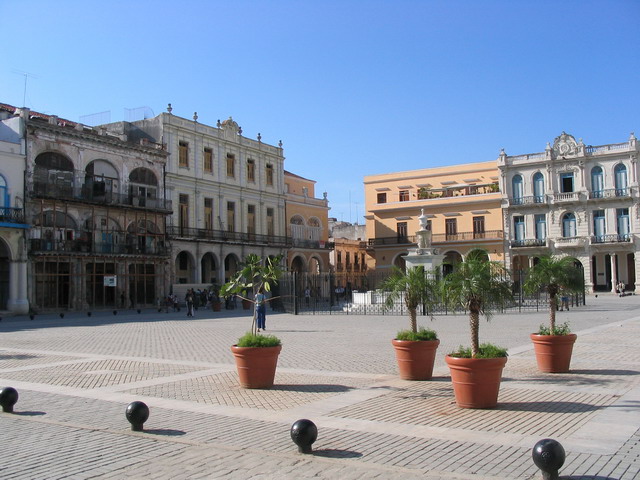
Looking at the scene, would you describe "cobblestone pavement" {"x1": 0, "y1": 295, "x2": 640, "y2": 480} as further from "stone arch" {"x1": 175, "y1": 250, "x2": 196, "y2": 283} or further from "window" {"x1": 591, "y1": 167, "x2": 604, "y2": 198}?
"window" {"x1": 591, "y1": 167, "x2": 604, "y2": 198}

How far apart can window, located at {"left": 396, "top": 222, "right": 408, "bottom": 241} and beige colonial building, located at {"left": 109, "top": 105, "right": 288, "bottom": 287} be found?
1134cm

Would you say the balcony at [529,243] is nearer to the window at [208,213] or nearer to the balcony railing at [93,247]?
the window at [208,213]

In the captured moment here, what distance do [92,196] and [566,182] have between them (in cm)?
3807

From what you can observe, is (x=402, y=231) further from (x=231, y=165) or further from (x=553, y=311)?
(x=553, y=311)

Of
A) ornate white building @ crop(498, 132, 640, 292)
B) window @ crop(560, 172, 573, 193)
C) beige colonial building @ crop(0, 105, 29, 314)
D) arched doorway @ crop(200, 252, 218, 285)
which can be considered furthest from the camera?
window @ crop(560, 172, 573, 193)

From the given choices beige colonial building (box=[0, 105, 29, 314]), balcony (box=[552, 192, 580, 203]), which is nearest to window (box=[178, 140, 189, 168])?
beige colonial building (box=[0, 105, 29, 314])

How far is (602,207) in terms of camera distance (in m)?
52.9

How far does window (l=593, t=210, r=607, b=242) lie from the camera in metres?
52.9

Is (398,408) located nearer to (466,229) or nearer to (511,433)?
(511,433)

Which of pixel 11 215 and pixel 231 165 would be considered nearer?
pixel 11 215

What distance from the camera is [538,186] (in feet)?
183

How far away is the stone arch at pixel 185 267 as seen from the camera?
4653 cm

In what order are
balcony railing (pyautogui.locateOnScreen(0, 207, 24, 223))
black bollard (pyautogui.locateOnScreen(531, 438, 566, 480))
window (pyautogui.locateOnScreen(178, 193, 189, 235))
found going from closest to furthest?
black bollard (pyautogui.locateOnScreen(531, 438, 566, 480)) → balcony railing (pyautogui.locateOnScreen(0, 207, 24, 223)) → window (pyautogui.locateOnScreen(178, 193, 189, 235))

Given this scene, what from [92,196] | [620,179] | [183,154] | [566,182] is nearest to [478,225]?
[566,182]
